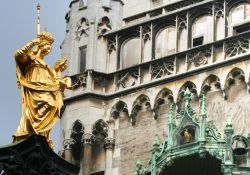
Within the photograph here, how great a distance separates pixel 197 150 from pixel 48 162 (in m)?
5.88

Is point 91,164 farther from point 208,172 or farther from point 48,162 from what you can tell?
point 48,162

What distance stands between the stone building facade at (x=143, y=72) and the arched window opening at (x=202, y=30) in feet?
0.07

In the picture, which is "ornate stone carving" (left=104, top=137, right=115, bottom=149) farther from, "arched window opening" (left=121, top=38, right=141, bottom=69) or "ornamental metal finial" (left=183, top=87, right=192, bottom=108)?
"ornamental metal finial" (left=183, top=87, right=192, bottom=108)

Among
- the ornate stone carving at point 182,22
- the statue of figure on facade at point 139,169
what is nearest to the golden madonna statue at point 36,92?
the statue of figure on facade at point 139,169

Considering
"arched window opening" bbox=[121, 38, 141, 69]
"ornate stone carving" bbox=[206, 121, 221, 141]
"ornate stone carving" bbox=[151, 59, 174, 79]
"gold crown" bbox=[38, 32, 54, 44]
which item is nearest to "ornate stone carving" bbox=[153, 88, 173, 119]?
"ornate stone carving" bbox=[151, 59, 174, 79]

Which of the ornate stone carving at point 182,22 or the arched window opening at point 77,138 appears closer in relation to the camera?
the arched window opening at point 77,138

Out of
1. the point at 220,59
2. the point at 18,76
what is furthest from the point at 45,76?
the point at 220,59

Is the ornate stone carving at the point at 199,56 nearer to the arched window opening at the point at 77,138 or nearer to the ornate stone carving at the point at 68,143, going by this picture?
the arched window opening at the point at 77,138

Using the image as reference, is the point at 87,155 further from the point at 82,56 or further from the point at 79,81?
the point at 82,56

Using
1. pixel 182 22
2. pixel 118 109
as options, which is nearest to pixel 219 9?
pixel 182 22

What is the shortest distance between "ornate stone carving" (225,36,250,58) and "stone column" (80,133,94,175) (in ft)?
11.0

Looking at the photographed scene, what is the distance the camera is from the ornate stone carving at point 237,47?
33188 mm

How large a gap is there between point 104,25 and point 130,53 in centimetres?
93

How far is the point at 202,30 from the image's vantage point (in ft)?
113
